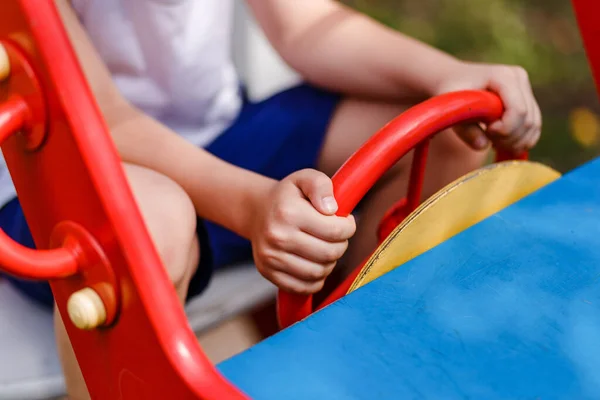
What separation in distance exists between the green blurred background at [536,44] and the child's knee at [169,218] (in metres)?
1.00

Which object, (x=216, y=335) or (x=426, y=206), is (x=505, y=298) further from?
(x=216, y=335)

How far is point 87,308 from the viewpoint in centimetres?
37

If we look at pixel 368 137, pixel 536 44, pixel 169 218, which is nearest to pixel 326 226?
pixel 169 218

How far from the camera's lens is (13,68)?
0.38m

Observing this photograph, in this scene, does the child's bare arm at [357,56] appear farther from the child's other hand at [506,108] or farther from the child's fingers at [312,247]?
the child's fingers at [312,247]

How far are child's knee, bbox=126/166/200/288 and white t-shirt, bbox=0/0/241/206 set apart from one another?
0.74 ft

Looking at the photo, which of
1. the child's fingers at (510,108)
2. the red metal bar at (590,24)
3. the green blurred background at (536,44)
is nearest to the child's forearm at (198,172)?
the child's fingers at (510,108)

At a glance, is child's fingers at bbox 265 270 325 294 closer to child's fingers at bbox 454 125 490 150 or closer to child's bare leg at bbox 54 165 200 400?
child's bare leg at bbox 54 165 200 400

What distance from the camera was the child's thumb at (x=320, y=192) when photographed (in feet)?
1.50

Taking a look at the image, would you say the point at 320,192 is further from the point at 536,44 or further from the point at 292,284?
the point at 536,44

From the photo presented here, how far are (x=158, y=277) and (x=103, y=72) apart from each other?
14.2 inches

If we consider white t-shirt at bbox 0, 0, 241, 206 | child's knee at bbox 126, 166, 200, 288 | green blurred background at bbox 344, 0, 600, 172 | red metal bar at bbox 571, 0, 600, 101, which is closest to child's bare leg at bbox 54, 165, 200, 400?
child's knee at bbox 126, 166, 200, 288

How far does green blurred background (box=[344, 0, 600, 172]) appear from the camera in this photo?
1.50 meters

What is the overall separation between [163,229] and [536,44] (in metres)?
1.51
